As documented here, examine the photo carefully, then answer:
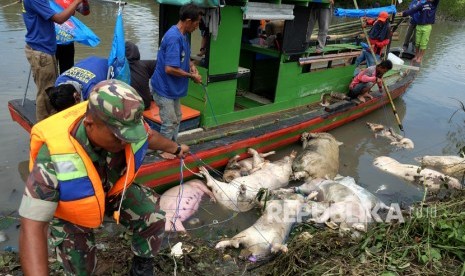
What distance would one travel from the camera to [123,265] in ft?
12.0

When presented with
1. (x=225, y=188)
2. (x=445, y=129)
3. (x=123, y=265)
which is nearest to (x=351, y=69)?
(x=445, y=129)

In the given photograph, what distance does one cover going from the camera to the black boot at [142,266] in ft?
10.4

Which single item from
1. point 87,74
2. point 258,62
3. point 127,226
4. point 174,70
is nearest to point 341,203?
point 174,70

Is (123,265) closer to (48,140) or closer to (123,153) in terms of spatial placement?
(123,153)

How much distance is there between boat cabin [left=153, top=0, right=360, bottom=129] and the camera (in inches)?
215

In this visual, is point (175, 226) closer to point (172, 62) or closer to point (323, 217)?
point (323, 217)

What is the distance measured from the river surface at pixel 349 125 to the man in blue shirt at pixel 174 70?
1229mm

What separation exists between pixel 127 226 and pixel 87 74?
2136 mm

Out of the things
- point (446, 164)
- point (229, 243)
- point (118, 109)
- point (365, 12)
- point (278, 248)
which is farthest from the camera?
point (365, 12)

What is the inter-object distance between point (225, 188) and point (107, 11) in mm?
13375

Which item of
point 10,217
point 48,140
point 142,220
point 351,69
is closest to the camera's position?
point 48,140

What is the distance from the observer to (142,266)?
3.18 metres

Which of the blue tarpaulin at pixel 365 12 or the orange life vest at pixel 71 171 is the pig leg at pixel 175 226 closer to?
the orange life vest at pixel 71 171

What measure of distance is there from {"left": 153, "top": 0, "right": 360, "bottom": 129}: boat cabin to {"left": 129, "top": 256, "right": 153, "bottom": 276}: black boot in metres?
2.83
